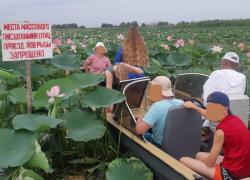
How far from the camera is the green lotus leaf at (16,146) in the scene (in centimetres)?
187

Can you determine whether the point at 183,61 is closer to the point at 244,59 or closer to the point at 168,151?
the point at 244,59

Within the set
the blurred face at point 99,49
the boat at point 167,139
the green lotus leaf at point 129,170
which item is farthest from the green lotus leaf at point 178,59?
the green lotus leaf at point 129,170

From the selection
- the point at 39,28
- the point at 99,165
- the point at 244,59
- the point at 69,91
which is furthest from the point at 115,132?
the point at 244,59

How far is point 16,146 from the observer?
1.99 metres

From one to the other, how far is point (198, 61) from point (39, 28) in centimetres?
464

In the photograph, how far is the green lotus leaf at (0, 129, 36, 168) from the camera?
6.13 ft

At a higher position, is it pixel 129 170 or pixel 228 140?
pixel 228 140

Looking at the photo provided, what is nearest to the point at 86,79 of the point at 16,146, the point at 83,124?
the point at 83,124

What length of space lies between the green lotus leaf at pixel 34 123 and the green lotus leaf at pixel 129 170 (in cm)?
52

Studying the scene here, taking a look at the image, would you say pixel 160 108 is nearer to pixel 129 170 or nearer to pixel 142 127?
pixel 142 127

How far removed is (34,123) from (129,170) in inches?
30.4

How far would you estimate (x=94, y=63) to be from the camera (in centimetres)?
419

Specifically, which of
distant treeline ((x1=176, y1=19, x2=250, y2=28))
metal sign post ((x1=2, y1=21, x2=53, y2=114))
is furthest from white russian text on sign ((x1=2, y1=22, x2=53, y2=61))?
distant treeline ((x1=176, y1=19, x2=250, y2=28))

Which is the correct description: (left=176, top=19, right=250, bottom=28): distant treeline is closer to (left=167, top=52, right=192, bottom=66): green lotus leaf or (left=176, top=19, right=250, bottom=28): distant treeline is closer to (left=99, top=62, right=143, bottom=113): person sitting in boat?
(left=167, top=52, right=192, bottom=66): green lotus leaf
